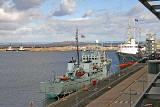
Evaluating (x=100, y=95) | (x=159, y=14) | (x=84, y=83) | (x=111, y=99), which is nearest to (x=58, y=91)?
(x=84, y=83)

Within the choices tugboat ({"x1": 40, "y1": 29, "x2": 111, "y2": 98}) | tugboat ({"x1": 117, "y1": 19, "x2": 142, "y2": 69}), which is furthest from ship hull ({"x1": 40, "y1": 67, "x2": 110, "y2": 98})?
tugboat ({"x1": 117, "y1": 19, "x2": 142, "y2": 69})

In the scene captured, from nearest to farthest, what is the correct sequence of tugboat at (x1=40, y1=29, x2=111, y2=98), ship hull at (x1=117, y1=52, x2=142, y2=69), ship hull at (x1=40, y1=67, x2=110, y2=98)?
ship hull at (x1=40, y1=67, x2=110, y2=98) → tugboat at (x1=40, y1=29, x2=111, y2=98) → ship hull at (x1=117, y1=52, x2=142, y2=69)

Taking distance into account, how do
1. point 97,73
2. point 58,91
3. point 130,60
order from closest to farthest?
point 58,91 → point 97,73 → point 130,60

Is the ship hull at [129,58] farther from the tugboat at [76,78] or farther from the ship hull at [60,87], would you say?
the ship hull at [60,87]

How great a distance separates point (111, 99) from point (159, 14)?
15.7 meters

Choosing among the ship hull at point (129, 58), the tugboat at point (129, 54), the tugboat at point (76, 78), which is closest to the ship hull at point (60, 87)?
the tugboat at point (76, 78)

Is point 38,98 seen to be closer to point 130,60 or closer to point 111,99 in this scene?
point 111,99

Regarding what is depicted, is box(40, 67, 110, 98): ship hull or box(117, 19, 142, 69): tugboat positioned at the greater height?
box(117, 19, 142, 69): tugboat

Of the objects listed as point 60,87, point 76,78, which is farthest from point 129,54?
point 60,87

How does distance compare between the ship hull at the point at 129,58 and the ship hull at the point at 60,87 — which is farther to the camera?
the ship hull at the point at 129,58

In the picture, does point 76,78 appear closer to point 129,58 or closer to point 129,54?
point 129,58

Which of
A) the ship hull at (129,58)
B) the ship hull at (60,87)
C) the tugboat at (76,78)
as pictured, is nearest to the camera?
the ship hull at (60,87)

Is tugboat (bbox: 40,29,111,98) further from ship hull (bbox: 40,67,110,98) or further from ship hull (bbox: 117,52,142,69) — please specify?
ship hull (bbox: 117,52,142,69)

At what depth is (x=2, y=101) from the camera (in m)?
40.8
